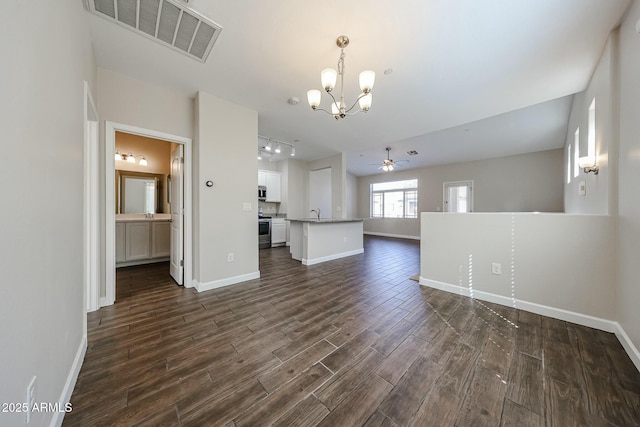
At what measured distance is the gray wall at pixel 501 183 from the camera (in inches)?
224

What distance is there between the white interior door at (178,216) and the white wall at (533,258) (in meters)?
A: 3.65

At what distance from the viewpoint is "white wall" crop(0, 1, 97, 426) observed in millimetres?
753

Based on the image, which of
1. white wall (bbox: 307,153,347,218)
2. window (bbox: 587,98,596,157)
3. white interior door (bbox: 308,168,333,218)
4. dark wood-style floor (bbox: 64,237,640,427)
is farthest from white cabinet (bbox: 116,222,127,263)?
window (bbox: 587,98,596,157)

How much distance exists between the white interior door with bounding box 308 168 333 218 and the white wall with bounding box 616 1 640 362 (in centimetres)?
557

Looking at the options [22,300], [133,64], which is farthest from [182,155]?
[22,300]

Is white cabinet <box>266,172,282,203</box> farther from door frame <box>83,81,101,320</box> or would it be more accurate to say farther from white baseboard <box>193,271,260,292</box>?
door frame <box>83,81,101,320</box>

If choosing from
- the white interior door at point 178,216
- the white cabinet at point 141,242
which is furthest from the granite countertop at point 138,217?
the white interior door at point 178,216

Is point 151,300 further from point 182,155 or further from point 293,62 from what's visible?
point 293,62

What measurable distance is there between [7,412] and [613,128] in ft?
13.6

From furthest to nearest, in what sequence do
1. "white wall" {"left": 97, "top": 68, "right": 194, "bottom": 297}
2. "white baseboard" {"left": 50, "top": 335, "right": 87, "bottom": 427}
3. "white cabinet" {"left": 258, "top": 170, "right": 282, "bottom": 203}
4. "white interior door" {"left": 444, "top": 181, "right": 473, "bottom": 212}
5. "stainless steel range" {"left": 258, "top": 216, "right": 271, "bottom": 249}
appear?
"white interior door" {"left": 444, "top": 181, "right": 473, "bottom": 212} < "white cabinet" {"left": 258, "top": 170, "right": 282, "bottom": 203} < "stainless steel range" {"left": 258, "top": 216, "right": 271, "bottom": 249} < "white wall" {"left": 97, "top": 68, "right": 194, "bottom": 297} < "white baseboard" {"left": 50, "top": 335, "right": 87, "bottom": 427}

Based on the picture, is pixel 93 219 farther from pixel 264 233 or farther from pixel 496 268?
pixel 496 268

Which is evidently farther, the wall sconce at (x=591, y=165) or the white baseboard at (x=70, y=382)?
the wall sconce at (x=591, y=165)

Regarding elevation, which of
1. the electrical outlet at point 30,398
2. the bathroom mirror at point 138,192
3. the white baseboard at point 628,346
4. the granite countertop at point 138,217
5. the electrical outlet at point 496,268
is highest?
the bathroom mirror at point 138,192

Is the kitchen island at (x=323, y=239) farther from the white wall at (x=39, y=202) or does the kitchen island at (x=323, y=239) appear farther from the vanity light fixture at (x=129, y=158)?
the vanity light fixture at (x=129, y=158)
